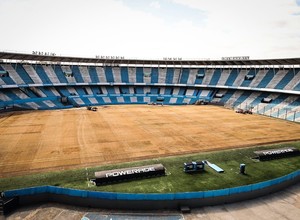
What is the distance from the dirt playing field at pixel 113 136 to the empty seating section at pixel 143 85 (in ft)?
39.1

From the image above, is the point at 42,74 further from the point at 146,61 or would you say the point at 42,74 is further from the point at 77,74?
the point at 146,61

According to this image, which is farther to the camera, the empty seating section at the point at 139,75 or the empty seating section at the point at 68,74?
the empty seating section at the point at 139,75

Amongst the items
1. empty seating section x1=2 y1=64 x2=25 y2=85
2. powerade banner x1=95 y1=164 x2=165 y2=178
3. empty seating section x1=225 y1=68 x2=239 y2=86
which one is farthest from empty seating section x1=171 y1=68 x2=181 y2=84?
powerade banner x1=95 y1=164 x2=165 y2=178

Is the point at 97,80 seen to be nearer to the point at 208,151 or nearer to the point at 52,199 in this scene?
the point at 208,151

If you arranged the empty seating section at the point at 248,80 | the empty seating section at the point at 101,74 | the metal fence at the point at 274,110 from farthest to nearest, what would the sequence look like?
the empty seating section at the point at 101,74, the empty seating section at the point at 248,80, the metal fence at the point at 274,110

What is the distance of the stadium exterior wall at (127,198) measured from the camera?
21297mm

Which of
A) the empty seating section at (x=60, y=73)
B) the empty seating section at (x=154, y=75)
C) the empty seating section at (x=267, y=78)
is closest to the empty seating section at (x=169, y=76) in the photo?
the empty seating section at (x=154, y=75)

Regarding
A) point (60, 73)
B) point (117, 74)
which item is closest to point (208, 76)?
point (117, 74)

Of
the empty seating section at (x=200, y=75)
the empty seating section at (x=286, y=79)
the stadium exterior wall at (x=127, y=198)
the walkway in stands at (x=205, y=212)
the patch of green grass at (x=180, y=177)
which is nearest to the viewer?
the walkway in stands at (x=205, y=212)

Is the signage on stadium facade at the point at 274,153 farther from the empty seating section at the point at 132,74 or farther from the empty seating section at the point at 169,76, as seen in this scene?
the empty seating section at the point at 132,74

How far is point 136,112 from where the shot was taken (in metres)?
66.2

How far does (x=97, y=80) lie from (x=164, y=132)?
51541 millimetres

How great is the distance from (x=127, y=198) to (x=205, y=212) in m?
7.18

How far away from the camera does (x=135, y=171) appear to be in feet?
82.8
